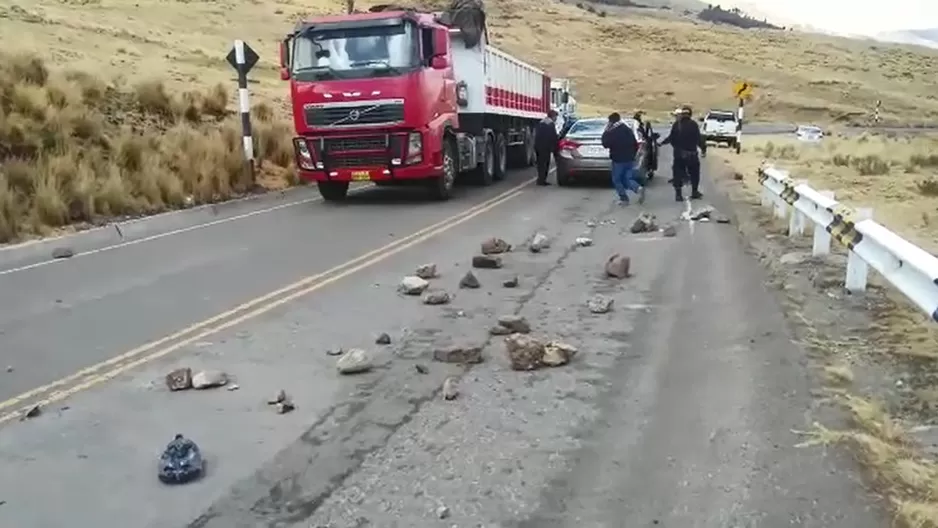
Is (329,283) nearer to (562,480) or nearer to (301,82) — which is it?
(562,480)

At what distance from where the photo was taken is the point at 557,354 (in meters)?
6.78

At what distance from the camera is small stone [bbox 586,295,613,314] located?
27.5 feet

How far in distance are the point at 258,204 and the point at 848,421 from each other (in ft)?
47.4

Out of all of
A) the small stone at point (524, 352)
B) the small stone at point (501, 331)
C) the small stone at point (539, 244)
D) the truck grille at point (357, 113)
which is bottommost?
the small stone at point (539, 244)

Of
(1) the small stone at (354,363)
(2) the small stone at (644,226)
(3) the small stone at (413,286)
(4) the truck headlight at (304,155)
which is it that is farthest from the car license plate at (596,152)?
(1) the small stone at (354,363)

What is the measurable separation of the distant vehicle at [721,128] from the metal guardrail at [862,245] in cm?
3157

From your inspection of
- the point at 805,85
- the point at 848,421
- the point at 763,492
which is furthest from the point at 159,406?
the point at 805,85

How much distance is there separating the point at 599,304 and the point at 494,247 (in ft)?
11.1

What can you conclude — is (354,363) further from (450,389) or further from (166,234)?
(166,234)

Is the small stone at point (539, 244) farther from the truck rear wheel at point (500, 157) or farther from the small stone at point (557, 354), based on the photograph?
the truck rear wheel at point (500, 157)

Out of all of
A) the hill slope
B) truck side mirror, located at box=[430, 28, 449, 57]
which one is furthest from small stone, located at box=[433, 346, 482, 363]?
the hill slope

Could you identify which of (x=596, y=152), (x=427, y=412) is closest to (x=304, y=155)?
(x=596, y=152)

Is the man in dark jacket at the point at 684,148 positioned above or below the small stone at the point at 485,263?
above

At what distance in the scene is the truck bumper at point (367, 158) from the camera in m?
17.4
